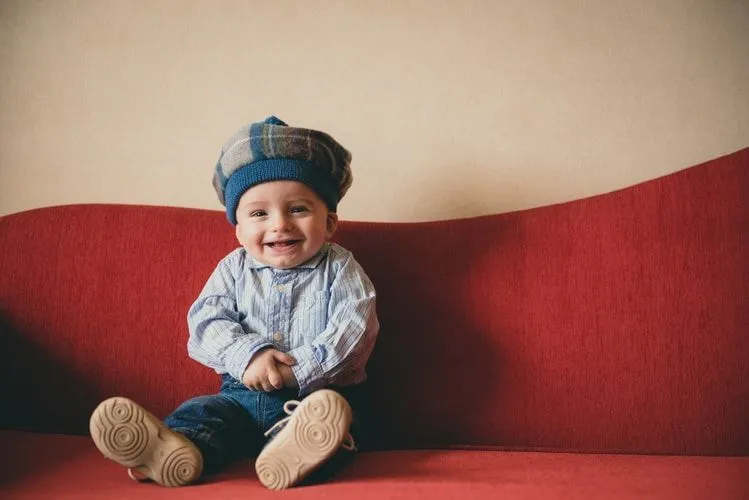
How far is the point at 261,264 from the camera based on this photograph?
120cm

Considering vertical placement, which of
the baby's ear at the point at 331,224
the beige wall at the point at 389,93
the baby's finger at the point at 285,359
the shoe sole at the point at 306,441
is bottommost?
the shoe sole at the point at 306,441

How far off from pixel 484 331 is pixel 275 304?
0.42 metres

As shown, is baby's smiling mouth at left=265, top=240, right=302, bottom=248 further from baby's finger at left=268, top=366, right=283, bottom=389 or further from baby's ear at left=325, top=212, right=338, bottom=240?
baby's finger at left=268, top=366, right=283, bottom=389

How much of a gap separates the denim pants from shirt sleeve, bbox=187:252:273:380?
47 millimetres

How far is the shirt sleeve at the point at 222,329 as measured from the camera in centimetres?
108

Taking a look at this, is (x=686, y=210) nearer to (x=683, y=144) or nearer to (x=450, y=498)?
(x=683, y=144)

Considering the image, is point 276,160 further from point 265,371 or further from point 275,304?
point 265,371

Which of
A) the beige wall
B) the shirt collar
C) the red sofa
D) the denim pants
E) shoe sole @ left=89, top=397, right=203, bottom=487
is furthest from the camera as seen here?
the beige wall

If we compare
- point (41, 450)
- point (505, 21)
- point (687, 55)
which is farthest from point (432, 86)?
point (41, 450)

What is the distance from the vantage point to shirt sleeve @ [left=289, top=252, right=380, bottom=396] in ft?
3.50

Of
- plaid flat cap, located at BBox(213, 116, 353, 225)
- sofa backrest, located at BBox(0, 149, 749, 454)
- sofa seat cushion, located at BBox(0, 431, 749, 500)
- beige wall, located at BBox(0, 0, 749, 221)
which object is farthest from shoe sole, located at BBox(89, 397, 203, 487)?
beige wall, located at BBox(0, 0, 749, 221)

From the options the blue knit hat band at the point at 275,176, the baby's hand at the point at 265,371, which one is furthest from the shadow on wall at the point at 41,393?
the blue knit hat band at the point at 275,176

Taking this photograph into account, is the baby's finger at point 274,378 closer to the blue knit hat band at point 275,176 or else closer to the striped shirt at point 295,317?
the striped shirt at point 295,317

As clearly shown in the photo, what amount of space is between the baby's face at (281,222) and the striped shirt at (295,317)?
5cm
